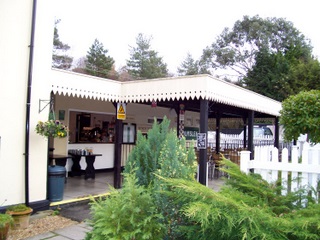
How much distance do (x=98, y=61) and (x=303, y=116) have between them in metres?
33.1

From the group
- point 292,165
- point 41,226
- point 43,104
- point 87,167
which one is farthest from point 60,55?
point 292,165

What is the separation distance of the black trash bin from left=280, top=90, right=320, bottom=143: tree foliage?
4.53 meters

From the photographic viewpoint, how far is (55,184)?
6090 mm

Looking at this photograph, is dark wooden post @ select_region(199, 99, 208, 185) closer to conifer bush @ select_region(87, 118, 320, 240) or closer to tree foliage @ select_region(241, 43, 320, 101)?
conifer bush @ select_region(87, 118, 320, 240)

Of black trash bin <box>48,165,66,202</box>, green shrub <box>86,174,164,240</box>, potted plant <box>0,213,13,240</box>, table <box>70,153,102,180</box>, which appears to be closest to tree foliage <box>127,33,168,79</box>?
table <box>70,153,102,180</box>

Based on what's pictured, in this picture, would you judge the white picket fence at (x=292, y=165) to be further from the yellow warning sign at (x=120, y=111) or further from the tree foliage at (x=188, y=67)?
the tree foliage at (x=188, y=67)

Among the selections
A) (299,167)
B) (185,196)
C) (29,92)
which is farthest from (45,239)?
(299,167)

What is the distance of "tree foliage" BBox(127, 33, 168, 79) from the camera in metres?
37.2

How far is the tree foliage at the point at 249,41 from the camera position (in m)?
33.4

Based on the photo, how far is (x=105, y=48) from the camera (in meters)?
36.8

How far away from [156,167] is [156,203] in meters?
0.43

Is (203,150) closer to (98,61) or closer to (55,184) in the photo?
(55,184)

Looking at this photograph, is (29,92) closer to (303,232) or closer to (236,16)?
(303,232)

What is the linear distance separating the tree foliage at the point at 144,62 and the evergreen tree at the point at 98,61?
3421mm
